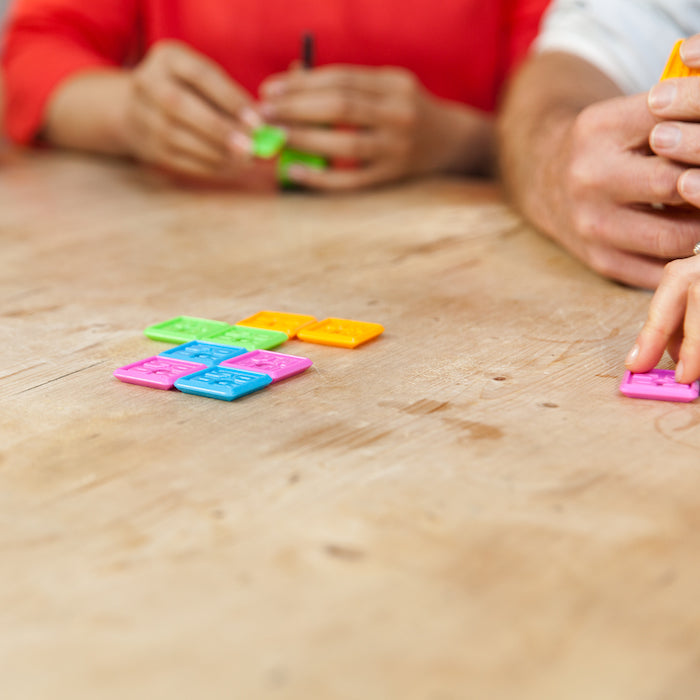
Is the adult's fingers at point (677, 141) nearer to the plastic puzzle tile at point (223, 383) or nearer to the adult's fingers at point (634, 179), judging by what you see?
the adult's fingers at point (634, 179)

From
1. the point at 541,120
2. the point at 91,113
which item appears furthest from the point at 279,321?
the point at 91,113

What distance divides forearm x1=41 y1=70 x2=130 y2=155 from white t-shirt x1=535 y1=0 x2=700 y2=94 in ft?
2.52

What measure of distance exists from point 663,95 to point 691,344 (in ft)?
0.86

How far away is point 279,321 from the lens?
2.54ft

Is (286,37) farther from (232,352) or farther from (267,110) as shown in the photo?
(232,352)

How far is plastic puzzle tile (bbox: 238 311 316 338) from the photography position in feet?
2.48

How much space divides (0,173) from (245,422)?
3.64 ft

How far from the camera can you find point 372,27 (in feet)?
5.62

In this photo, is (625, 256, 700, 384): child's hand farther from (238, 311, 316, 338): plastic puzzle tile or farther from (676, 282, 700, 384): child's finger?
(238, 311, 316, 338): plastic puzzle tile

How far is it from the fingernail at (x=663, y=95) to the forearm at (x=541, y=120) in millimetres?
195

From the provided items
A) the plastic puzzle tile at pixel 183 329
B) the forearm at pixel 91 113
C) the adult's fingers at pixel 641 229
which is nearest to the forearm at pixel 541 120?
the adult's fingers at pixel 641 229

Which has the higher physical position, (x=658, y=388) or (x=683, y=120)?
(x=683, y=120)

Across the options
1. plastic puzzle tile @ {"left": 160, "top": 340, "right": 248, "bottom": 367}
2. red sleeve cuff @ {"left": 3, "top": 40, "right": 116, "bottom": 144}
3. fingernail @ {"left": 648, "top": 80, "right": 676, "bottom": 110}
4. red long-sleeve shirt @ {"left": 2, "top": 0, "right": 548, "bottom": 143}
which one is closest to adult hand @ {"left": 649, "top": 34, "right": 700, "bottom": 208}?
fingernail @ {"left": 648, "top": 80, "right": 676, "bottom": 110}

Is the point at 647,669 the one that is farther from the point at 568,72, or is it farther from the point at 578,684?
the point at 568,72
